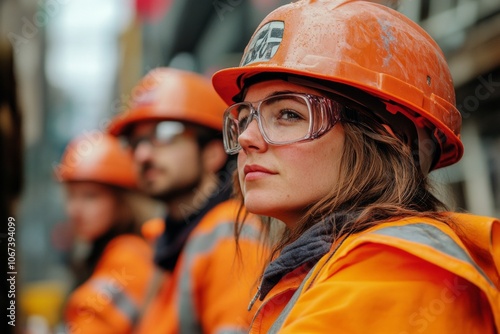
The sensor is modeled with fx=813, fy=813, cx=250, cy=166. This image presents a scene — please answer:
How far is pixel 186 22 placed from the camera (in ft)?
44.3

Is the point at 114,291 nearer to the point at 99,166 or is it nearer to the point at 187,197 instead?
the point at 187,197

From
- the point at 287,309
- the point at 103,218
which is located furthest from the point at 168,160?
the point at 287,309

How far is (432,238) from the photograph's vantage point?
1780 mm

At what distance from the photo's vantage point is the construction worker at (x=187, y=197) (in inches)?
154

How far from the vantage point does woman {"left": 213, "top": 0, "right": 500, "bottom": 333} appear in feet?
6.61

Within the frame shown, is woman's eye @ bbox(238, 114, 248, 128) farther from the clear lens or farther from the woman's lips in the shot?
the woman's lips

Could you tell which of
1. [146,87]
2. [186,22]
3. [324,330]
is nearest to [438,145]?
[324,330]

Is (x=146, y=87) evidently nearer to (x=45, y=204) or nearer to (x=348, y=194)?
(x=348, y=194)

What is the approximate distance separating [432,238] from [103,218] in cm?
491

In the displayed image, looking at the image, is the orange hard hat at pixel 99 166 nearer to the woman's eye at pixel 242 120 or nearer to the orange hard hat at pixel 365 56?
the woman's eye at pixel 242 120

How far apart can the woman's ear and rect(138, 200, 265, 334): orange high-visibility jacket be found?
51 cm

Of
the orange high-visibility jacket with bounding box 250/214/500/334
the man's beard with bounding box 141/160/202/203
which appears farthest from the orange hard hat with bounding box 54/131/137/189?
the orange high-visibility jacket with bounding box 250/214/500/334

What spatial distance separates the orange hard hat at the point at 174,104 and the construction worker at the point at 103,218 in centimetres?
91

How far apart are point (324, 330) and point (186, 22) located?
12194 mm
